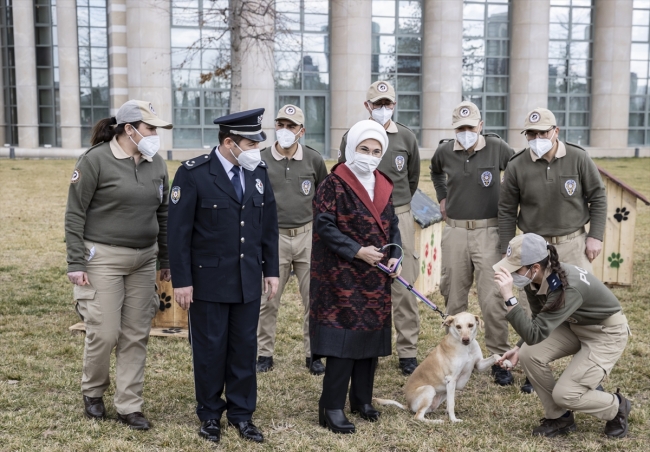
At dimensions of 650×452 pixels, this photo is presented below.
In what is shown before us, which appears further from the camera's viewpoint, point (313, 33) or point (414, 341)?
point (313, 33)

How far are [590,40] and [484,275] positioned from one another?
99.9 ft

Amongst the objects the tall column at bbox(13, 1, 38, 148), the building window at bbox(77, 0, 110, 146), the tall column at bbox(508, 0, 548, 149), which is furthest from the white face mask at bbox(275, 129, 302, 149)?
the tall column at bbox(13, 1, 38, 148)

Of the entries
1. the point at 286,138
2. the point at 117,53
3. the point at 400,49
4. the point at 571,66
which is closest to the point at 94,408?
the point at 286,138

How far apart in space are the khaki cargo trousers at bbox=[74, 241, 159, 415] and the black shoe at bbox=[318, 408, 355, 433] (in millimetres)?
1257

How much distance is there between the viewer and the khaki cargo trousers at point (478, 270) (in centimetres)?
646

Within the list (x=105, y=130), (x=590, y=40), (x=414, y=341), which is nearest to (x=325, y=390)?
(x=414, y=341)

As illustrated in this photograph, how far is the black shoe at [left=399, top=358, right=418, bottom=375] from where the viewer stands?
6.64m

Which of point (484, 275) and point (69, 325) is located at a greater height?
point (484, 275)

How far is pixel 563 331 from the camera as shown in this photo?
5.29 m

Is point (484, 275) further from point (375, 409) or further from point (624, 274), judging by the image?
point (624, 274)

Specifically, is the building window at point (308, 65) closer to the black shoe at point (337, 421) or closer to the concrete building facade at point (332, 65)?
the concrete building facade at point (332, 65)

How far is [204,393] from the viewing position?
500cm

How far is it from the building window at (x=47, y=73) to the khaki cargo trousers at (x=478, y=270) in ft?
92.8

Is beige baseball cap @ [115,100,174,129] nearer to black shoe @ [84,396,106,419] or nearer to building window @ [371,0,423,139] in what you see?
black shoe @ [84,396,106,419]
